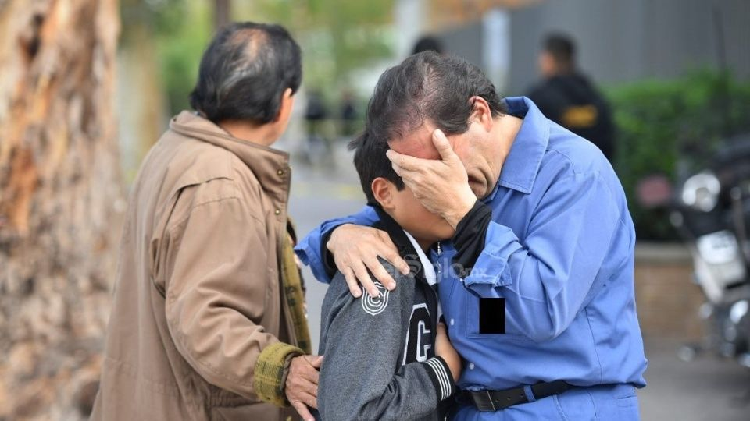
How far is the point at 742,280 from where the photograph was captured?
700 cm

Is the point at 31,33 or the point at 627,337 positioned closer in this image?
the point at 627,337

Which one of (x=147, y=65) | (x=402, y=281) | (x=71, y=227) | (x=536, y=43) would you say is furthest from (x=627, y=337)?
(x=147, y=65)

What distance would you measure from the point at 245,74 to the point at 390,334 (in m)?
1.16

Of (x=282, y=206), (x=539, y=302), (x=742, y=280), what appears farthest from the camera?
(x=742, y=280)

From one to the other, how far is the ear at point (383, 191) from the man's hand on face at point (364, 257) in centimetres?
8

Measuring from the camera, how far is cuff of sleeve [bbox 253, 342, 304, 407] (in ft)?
9.80

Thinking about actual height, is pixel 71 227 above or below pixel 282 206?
below

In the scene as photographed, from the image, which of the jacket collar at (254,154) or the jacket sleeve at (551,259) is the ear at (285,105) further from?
the jacket sleeve at (551,259)

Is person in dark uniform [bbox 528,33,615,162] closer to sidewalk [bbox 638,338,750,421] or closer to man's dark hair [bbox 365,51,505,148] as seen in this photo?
sidewalk [bbox 638,338,750,421]

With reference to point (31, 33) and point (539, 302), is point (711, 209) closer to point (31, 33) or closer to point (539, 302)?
point (31, 33)

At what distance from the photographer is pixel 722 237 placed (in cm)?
719

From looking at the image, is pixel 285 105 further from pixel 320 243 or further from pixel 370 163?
pixel 370 163

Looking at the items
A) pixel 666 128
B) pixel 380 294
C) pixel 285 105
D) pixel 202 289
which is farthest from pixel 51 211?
pixel 666 128

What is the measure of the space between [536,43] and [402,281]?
12.1 metres
